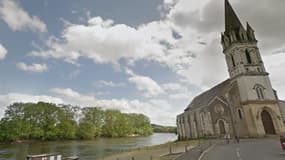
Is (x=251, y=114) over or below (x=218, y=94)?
below

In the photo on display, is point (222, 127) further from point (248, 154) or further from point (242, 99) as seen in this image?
point (248, 154)

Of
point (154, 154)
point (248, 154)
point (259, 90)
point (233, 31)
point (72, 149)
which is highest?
point (233, 31)

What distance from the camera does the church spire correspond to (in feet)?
132

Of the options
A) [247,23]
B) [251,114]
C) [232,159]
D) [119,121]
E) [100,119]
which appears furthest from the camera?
[119,121]

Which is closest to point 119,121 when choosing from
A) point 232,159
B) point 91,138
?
point 91,138

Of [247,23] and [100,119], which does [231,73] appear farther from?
[100,119]

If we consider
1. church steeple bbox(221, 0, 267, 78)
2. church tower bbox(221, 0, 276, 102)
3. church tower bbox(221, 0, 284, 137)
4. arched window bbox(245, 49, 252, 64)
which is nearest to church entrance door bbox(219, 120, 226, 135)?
church tower bbox(221, 0, 284, 137)

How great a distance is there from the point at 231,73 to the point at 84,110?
5933 cm

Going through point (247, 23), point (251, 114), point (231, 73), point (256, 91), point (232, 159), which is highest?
point (247, 23)

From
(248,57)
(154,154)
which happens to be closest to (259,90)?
(248,57)

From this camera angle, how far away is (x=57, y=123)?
228 ft

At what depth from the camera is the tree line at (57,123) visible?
60594 millimetres

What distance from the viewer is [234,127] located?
36.9 meters

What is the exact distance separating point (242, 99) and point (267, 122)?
5585 mm
